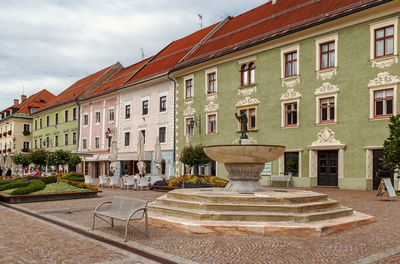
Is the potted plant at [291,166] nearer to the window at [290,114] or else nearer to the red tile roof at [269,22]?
the window at [290,114]

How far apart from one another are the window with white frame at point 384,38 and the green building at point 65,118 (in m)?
34.8

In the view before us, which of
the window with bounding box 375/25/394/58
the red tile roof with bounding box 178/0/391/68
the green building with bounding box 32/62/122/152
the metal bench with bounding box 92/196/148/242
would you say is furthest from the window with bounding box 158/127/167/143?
Result: the metal bench with bounding box 92/196/148/242

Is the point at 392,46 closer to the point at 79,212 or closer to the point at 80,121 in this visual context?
the point at 79,212

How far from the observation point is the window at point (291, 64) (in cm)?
2458

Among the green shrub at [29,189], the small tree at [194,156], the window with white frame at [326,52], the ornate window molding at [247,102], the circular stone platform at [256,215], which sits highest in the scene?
the window with white frame at [326,52]

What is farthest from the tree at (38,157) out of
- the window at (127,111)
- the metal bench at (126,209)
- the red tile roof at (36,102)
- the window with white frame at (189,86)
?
the red tile roof at (36,102)

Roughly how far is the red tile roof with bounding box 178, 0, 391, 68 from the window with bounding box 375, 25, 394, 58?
1.49 m

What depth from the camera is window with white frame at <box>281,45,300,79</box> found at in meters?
24.3

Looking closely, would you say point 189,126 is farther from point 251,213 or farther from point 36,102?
point 36,102

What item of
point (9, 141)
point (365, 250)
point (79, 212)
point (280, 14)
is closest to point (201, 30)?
point (280, 14)

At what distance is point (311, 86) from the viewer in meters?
23.4

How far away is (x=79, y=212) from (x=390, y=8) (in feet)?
57.4

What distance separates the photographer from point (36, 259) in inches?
251

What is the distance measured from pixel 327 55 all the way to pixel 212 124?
10507 mm
